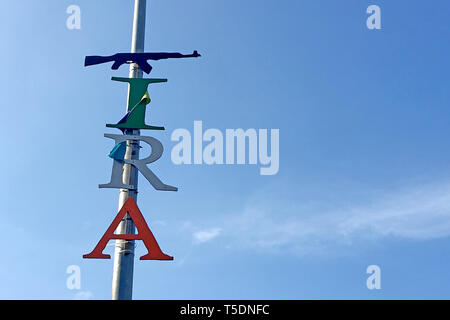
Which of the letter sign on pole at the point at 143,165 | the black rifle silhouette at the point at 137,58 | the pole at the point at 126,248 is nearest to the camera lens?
→ the pole at the point at 126,248

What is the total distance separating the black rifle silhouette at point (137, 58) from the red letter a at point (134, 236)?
13.7 ft

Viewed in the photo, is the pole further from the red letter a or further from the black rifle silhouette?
the black rifle silhouette

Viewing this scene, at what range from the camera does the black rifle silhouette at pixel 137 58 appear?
54.0 ft

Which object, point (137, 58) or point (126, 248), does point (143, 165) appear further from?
point (137, 58)

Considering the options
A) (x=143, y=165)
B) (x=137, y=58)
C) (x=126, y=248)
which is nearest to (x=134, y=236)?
(x=126, y=248)

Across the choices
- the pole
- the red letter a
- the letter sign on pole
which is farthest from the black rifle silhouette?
the red letter a

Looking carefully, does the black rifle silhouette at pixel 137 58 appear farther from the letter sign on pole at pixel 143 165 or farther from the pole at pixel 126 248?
the letter sign on pole at pixel 143 165

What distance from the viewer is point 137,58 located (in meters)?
16.5

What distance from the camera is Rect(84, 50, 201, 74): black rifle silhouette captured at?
16.5 m

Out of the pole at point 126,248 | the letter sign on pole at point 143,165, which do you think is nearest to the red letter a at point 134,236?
the pole at point 126,248

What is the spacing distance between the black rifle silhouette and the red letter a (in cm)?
417

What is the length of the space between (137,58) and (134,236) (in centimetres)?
533
